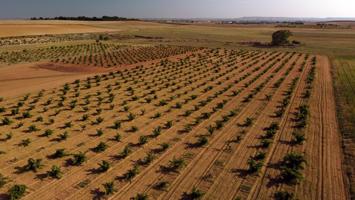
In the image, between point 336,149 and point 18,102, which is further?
point 18,102

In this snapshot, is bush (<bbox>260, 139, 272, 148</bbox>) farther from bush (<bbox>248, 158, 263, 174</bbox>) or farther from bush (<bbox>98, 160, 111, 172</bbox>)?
bush (<bbox>98, 160, 111, 172</bbox>)

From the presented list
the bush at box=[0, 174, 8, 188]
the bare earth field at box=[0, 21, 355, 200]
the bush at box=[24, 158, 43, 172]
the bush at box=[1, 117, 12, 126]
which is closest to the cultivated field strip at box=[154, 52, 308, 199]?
the bare earth field at box=[0, 21, 355, 200]

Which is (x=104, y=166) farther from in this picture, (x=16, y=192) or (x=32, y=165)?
(x=16, y=192)

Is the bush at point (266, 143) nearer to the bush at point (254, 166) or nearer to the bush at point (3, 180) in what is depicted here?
the bush at point (254, 166)

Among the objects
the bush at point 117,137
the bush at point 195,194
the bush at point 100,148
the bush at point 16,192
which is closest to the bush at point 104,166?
the bush at point 100,148

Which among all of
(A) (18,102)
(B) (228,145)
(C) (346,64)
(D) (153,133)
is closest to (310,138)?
(B) (228,145)

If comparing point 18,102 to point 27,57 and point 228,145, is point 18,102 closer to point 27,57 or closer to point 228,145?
point 228,145
